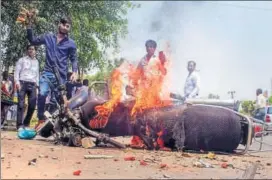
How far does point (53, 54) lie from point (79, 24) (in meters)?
6.69

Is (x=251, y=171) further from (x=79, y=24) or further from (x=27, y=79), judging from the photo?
(x=79, y=24)

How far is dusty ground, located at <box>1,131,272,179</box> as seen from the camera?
15.3ft

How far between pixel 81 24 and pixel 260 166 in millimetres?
9670

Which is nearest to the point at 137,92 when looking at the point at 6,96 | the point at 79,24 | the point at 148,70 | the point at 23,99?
the point at 148,70

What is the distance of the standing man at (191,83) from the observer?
Result: 9.89m

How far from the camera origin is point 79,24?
1449cm

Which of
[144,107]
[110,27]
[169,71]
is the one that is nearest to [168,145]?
[144,107]

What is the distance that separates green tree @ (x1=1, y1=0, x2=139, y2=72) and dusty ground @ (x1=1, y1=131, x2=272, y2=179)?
7237 millimetres

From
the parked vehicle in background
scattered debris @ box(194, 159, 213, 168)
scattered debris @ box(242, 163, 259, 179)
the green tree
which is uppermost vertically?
the green tree

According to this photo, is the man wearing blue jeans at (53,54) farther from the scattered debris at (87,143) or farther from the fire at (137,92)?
the scattered debris at (87,143)

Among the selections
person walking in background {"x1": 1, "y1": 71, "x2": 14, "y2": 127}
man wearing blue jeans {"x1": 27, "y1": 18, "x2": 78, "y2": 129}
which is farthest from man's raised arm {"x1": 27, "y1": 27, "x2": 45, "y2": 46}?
person walking in background {"x1": 1, "y1": 71, "x2": 14, "y2": 127}

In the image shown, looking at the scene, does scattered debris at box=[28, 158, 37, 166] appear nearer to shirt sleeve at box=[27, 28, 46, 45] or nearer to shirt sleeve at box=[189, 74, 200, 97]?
shirt sleeve at box=[27, 28, 46, 45]

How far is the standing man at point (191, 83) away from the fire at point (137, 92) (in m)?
2.59

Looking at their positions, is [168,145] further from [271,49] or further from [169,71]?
[271,49]
